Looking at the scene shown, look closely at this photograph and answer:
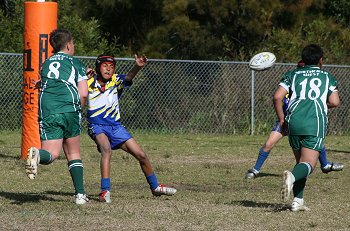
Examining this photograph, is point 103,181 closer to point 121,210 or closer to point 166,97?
point 121,210

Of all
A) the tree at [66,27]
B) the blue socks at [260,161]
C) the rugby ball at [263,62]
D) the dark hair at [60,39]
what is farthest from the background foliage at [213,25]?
the dark hair at [60,39]

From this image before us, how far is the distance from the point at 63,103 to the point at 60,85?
20 centimetres

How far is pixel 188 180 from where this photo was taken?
498 inches

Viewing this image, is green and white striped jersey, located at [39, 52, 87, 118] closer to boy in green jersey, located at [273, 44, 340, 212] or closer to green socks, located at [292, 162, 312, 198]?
boy in green jersey, located at [273, 44, 340, 212]

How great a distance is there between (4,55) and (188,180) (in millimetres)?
8313

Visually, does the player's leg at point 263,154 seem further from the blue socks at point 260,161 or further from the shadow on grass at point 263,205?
the shadow on grass at point 263,205

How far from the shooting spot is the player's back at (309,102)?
921cm

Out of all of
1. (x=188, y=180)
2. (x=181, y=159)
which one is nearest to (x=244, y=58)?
(x=181, y=159)

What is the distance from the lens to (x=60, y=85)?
9.42 metres

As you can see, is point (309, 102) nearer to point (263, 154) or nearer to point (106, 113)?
point (106, 113)

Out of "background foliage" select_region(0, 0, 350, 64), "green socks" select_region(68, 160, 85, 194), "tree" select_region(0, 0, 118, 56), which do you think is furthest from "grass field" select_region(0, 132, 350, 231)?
"background foliage" select_region(0, 0, 350, 64)

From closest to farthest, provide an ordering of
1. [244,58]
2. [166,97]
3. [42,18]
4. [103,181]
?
1. [103,181]
2. [42,18]
3. [166,97]
4. [244,58]

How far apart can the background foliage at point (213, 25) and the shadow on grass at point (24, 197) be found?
579 inches

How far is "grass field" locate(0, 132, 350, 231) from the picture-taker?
839 centimetres
